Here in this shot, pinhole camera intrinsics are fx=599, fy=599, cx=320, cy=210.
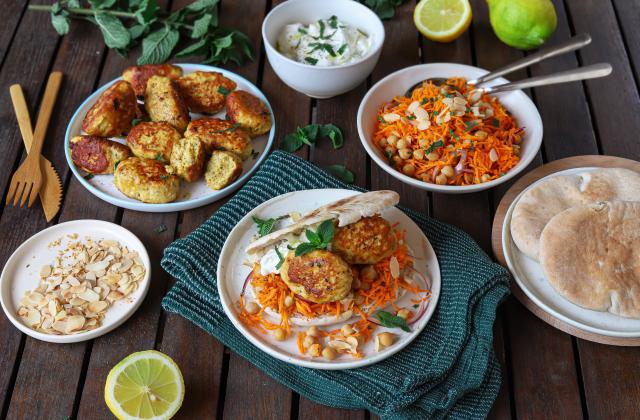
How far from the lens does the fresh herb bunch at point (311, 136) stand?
8.43 ft

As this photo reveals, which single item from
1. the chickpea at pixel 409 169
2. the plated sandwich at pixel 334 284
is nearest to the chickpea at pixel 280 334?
the plated sandwich at pixel 334 284

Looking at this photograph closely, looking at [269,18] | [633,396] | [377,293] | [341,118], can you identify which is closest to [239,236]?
[377,293]

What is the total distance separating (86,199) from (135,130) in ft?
1.14

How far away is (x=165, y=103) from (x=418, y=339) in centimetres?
139

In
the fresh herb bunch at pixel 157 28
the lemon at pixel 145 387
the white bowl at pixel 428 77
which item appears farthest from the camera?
the fresh herb bunch at pixel 157 28

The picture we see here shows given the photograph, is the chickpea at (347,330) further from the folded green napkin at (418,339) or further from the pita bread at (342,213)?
the pita bread at (342,213)

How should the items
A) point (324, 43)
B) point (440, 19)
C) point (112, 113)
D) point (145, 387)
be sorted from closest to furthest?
point (145, 387)
point (112, 113)
point (324, 43)
point (440, 19)

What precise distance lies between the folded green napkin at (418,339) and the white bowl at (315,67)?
2.01 ft

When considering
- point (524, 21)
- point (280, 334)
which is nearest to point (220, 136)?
point (280, 334)

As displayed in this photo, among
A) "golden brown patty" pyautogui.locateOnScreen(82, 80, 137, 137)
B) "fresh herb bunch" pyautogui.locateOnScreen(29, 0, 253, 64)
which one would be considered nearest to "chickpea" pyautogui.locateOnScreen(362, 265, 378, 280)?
"golden brown patty" pyautogui.locateOnScreen(82, 80, 137, 137)

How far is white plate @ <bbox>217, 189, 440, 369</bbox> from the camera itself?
6.17ft

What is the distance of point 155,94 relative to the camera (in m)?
2.51

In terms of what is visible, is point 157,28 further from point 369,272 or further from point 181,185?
point 369,272

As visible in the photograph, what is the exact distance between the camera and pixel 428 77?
2645mm
